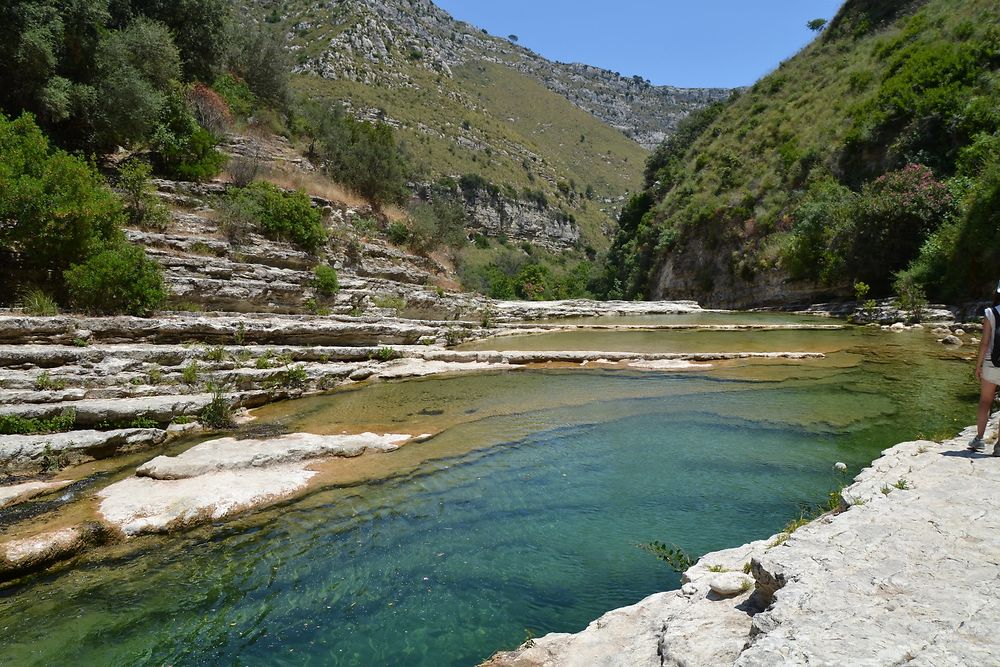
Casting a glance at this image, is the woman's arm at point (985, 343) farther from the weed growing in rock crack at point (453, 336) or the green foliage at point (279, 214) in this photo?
the green foliage at point (279, 214)

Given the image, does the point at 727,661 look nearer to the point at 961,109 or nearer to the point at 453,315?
the point at 453,315

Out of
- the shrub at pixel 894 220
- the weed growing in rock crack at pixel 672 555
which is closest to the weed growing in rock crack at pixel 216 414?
the weed growing in rock crack at pixel 672 555

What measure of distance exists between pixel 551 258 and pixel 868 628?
98.7 meters

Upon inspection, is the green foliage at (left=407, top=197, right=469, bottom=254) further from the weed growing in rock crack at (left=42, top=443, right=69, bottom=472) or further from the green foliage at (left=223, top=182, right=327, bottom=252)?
the weed growing in rock crack at (left=42, top=443, right=69, bottom=472)

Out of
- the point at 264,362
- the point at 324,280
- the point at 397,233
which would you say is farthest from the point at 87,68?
the point at 264,362

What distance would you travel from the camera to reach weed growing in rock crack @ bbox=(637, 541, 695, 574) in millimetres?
5113

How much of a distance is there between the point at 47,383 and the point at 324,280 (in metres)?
11.6

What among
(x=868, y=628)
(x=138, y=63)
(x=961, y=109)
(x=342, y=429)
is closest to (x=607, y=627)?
(x=868, y=628)

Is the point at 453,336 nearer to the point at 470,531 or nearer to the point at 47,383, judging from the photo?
the point at 47,383

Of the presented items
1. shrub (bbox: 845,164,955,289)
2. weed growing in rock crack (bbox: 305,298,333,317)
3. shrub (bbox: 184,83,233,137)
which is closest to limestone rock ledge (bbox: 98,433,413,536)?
weed growing in rock crack (bbox: 305,298,333,317)

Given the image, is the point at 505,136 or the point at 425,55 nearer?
the point at 425,55

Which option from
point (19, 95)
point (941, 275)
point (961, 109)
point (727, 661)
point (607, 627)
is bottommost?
point (607, 627)

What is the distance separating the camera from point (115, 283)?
13.1 meters

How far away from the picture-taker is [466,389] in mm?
13398
